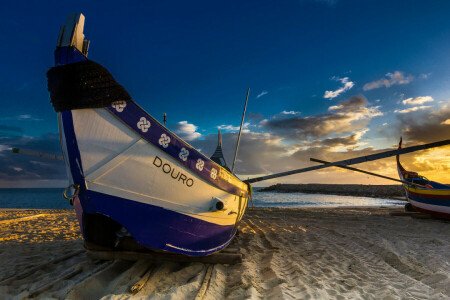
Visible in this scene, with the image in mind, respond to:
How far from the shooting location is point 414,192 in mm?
11734

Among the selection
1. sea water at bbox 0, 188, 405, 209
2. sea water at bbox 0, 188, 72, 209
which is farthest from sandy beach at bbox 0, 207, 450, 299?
sea water at bbox 0, 188, 72, 209

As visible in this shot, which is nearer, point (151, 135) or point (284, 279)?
point (151, 135)

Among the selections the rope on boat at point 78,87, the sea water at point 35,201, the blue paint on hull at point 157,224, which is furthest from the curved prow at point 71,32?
the sea water at point 35,201

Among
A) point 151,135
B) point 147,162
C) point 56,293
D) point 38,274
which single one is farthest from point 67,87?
point 38,274

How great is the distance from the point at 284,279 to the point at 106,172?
3.01m

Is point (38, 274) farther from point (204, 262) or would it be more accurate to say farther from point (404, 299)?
point (404, 299)

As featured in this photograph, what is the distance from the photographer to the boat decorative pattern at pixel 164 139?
2828 millimetres

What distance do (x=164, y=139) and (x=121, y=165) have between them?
641 millimetres

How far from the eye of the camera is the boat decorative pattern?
9.28 ft

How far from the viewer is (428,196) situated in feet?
A: 34.9

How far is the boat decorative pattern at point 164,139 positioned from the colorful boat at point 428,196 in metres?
11.6

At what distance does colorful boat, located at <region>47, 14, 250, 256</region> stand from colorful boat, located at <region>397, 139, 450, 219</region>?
11.6m

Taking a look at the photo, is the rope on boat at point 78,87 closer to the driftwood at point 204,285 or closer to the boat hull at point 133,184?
the boat hull at point 133,184

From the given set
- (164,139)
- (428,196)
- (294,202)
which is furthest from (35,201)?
(428,196)
